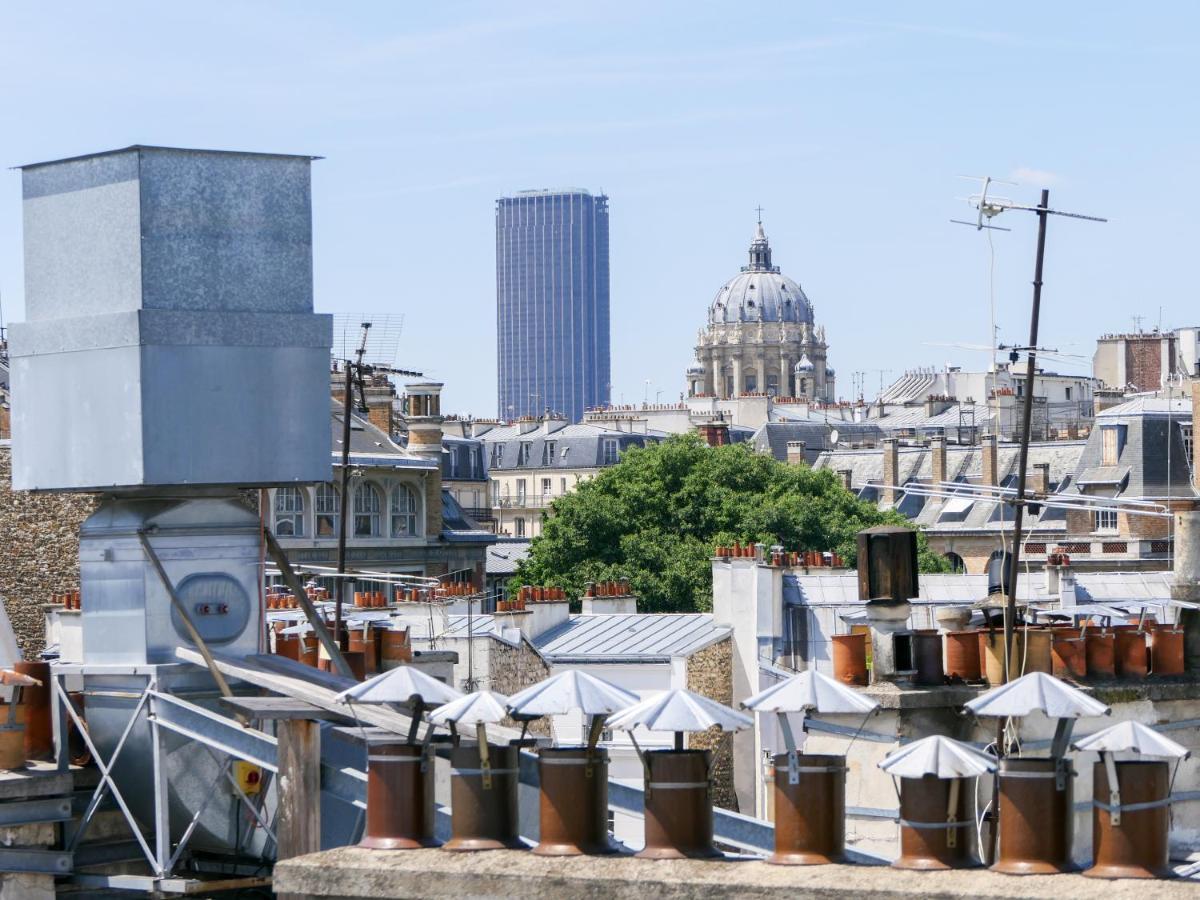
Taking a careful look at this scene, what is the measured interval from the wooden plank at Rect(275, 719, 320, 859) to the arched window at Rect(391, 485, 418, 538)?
7237 centimetres

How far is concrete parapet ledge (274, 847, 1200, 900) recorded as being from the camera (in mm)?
11656

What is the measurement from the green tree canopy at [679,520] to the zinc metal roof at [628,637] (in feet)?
125

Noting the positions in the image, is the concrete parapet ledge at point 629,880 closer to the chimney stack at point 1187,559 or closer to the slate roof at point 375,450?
the chimney stack at point 1187,559

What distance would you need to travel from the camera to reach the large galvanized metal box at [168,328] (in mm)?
16703

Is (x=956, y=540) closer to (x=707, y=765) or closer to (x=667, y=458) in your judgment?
(x=667, y=458)

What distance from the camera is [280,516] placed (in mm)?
79938

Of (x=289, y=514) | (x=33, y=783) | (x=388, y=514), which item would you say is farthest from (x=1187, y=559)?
(x=388, y=514)

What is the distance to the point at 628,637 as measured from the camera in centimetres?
4800

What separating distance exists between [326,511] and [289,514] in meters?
2.55

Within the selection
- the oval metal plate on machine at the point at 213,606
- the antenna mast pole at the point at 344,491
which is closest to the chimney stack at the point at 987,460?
the antenna mast pole at the point at 344,491

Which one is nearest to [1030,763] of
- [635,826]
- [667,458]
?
[635,826]

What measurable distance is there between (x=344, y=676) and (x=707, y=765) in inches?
203

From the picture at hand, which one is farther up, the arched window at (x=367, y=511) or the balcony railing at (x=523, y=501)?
the arched window at (x=367, y=511)

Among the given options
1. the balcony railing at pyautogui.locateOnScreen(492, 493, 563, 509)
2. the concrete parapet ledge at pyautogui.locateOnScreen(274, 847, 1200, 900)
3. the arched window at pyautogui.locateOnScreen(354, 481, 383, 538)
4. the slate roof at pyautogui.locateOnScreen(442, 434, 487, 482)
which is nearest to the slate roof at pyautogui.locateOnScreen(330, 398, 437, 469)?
the arched window at pyautogui.locateOnScreen(354, 481, 383, 538)
